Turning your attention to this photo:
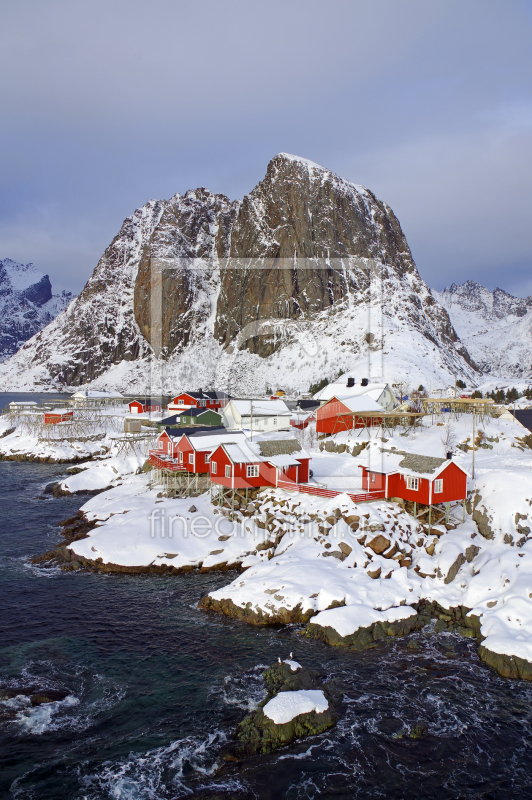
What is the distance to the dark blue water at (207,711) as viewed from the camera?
15.1 m

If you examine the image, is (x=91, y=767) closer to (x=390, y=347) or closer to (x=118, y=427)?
(x=118, y=427)

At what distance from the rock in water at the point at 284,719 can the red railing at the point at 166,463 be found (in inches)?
1051

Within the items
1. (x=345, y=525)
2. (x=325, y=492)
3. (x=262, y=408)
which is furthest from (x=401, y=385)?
(x=345, y=525)

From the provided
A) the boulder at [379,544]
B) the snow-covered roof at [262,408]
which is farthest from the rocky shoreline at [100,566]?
the snow-covered roof at [262,408]

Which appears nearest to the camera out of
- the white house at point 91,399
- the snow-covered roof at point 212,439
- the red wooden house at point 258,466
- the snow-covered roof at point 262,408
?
the red wooden house at point 258,466

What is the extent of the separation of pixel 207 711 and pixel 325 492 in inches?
750

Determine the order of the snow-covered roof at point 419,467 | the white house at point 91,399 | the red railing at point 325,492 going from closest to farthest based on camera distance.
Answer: the snow-covered roof at point 419,467, the red railing at point 325,492, the white house at point 91,399

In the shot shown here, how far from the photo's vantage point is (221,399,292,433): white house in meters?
61.9

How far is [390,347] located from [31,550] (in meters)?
105

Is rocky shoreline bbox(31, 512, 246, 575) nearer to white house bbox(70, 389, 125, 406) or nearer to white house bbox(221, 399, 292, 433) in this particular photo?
white house bbox(221, 399, 292, 433)

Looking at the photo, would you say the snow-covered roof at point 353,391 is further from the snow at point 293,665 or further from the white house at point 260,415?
the snow at point 293,665

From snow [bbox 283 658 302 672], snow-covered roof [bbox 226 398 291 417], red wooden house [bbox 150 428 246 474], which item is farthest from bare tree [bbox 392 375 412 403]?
snow [bbox 283 658 302 672]

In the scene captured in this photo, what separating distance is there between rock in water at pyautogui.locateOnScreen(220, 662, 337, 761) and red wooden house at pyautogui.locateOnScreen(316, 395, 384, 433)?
35.6 m

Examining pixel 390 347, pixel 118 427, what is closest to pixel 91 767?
pixel 118 427
